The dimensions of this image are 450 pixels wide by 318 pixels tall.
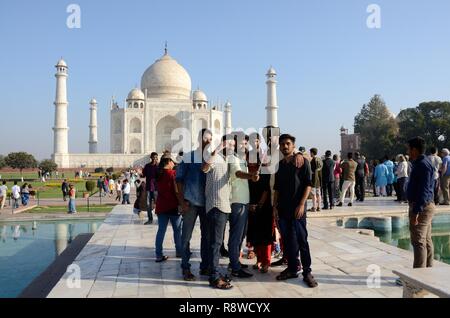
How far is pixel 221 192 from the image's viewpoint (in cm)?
369

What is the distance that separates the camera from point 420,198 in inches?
141

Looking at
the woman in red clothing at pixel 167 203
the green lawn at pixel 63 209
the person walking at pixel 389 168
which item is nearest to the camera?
the woman in red clothing at pixel 167 203

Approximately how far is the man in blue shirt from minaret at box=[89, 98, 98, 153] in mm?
44856

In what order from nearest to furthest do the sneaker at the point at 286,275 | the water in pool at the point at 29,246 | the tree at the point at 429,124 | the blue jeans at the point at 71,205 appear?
the sneaker at the point at 286,275
the water in pool at the point at 29,246
the blue jeans at the point at 71,205
the tree at the point at 429,124

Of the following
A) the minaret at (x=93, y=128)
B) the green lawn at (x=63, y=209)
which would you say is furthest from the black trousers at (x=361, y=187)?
the minaret at (x=93, y=128)

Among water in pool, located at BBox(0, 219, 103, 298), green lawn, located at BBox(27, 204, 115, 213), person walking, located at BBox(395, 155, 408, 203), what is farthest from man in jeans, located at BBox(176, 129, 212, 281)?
green lawn, located at BBox(27, 204, 115, 213)

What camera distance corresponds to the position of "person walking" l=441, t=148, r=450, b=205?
29.5 feet

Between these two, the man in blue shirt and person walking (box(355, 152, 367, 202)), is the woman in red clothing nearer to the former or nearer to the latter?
the man in blue shirt

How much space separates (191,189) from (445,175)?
744 centimetres

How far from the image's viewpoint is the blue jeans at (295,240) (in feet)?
12.0

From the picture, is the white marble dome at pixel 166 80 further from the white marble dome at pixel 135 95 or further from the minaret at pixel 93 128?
the minaret at pixel 93 128

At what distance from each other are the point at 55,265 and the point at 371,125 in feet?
114

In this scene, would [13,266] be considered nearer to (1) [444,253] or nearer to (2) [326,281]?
(2) [326,281]

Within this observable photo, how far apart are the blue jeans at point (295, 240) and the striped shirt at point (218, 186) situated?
59 cm
